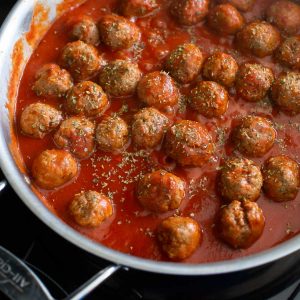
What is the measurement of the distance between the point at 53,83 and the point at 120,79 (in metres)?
0.39

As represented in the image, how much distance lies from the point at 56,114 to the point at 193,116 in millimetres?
786

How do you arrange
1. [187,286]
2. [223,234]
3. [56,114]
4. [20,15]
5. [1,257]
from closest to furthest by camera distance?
[1,257], [187,286], [223,234], [56,114], [20,15]

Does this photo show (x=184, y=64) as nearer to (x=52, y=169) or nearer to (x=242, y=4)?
(x=242, y=4)

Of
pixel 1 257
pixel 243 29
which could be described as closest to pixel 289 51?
pixel 243 29

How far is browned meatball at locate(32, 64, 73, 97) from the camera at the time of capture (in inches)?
119

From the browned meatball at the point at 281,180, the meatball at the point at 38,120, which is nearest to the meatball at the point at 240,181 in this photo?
the browned meatball at the point at 281,180

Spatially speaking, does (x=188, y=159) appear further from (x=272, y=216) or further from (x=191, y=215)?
(x=272, y=216)

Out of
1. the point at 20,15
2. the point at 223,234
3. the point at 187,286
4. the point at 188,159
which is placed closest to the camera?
the point at 187,286

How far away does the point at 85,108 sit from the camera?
2938mm

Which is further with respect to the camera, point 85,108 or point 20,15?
point 20,15

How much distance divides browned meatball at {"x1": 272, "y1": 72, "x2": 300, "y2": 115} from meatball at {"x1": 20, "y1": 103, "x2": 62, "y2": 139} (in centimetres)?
128

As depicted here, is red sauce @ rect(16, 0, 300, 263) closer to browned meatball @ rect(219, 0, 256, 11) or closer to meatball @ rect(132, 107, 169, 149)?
meatball @ rect(132, 107, 169, 149)

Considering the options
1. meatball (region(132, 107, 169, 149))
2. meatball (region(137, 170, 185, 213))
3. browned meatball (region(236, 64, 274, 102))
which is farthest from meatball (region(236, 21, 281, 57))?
meatball (region(137, 170, 185, 213))

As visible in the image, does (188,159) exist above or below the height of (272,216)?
above
